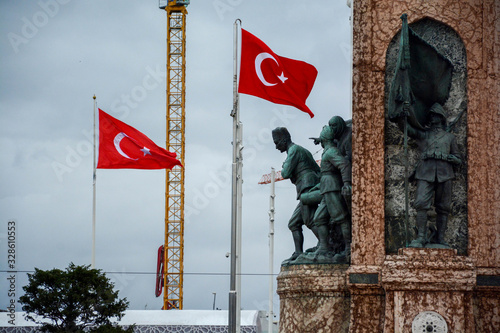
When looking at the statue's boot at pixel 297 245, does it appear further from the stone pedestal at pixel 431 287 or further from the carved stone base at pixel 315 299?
the stone pedestal at pixel 431 287

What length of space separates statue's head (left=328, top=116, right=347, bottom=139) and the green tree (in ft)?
A: 62.8

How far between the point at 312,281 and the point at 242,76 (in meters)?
7.65

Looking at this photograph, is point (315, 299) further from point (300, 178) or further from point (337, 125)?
point (337, 125)

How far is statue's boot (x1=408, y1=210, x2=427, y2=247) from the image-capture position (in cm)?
1582

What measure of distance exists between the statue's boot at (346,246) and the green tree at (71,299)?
63.0 feet

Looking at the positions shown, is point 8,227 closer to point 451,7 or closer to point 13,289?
point 13,289

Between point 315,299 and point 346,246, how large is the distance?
1012mm

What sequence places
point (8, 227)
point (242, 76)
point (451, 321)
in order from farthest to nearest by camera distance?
point (8, 227)
point (242, 76)
point (451, 321)

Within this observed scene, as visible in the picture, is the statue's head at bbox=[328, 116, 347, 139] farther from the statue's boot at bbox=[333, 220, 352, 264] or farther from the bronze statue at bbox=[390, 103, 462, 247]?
the bronze statue at bbox=[390, 103, 462, 247]

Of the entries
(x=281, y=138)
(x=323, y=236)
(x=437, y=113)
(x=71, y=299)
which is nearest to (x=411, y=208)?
(x=437, y=113)

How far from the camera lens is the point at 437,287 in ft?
49.9

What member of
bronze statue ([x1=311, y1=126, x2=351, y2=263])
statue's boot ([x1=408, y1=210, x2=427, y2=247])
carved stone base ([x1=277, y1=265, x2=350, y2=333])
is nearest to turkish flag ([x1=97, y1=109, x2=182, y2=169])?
bronze statue ([x1=311, y1=126, x2=351, y2=263])

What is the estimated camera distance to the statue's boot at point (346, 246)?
56.5 feet

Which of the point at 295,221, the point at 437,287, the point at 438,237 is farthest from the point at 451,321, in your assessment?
the point at 295,221
